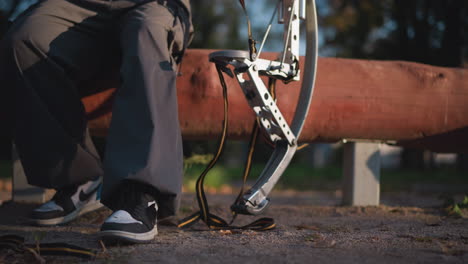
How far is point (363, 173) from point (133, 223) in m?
1.65

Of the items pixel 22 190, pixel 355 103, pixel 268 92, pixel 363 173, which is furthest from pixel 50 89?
pixel 363 173

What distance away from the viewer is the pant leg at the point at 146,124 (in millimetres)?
1324

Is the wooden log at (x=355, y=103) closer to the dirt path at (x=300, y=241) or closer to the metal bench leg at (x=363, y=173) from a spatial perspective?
the metal bench leg at (x=363, y=173)

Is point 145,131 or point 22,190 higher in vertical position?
point 145,131

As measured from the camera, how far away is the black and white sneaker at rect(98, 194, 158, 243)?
1287 millimetres

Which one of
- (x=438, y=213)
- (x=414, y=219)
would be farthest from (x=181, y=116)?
(x=438, y=213)

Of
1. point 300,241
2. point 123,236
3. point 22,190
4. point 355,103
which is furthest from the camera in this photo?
point 22,190

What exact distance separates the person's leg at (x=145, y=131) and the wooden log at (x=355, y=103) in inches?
28.3

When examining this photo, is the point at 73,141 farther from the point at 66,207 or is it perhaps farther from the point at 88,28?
the point at 88,28

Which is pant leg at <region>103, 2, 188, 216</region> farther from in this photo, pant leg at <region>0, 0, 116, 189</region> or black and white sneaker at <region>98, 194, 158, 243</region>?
pant leg at <region>0, 0, 116, 189</region>

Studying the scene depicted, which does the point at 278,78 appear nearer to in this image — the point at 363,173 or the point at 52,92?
the point at 52,92

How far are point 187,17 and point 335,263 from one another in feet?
4.01

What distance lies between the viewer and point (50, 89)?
1.67 m

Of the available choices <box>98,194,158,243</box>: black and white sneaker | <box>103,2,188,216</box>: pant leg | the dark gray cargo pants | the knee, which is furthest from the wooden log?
<box>98,194,158,243</box>: black and white sneaker
